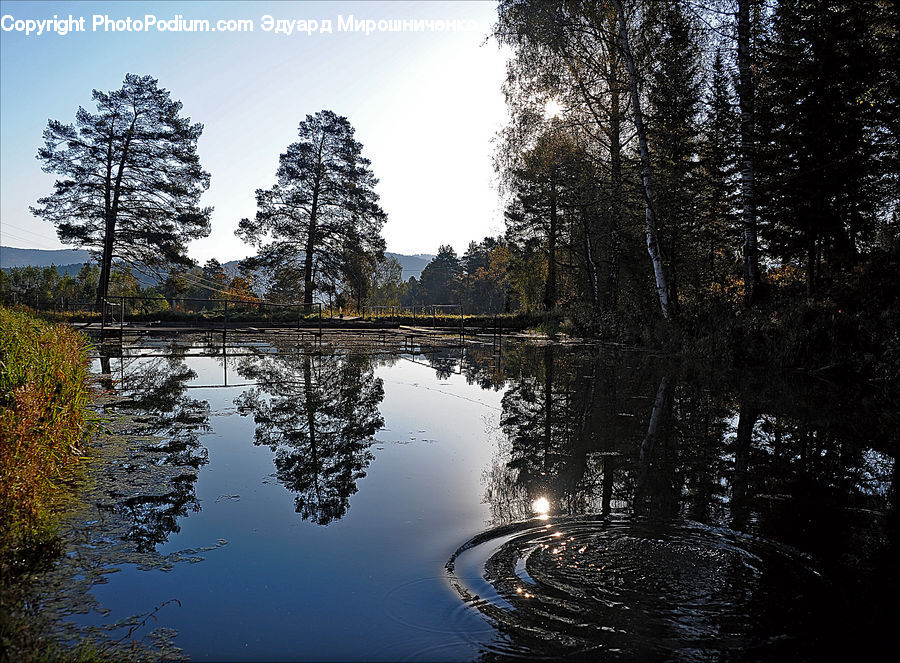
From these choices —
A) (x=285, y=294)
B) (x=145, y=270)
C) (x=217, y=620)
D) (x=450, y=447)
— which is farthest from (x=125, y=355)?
(x=285, y=294)

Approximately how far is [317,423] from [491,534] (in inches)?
157

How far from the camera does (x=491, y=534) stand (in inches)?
155

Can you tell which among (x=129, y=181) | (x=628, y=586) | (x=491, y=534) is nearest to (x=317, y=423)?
(x=491, y=534)

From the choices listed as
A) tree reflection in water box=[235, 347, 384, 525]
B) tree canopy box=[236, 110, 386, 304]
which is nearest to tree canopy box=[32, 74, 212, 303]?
tree canopy box=[236, 110, 386, 304]

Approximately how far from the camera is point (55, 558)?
346cm

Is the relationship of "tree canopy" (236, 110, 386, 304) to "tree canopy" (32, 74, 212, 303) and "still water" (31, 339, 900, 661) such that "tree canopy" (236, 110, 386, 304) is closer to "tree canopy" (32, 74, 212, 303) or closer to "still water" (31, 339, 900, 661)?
"tree canopy" (32, 74, 212, 303)

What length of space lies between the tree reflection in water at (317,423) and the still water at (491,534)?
43 millimetres

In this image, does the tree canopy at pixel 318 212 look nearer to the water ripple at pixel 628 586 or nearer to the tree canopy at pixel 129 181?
the tree canopy at pixel 129 181

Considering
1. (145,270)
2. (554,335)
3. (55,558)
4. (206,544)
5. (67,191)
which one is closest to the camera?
(55,558)

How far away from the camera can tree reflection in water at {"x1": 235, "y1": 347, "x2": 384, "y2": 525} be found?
16.1 ft

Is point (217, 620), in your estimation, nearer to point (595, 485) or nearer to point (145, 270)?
point (595, 485)

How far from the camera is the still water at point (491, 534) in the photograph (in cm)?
274

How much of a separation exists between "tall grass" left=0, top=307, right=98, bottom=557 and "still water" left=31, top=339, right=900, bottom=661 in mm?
269

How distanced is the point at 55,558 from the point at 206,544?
0.80m
